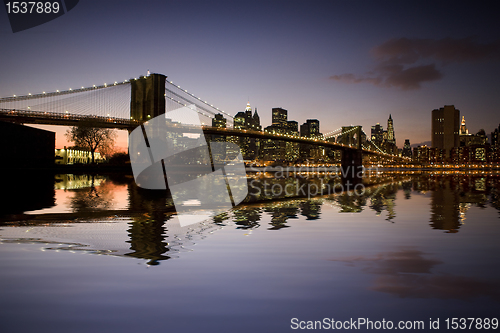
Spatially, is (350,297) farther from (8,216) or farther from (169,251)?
(8,216)

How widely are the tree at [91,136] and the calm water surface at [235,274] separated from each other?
42.0 metres

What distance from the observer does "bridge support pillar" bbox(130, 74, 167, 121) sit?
5012 cm

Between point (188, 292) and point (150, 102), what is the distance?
161 ft

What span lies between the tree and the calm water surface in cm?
4198

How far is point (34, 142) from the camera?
53156mm

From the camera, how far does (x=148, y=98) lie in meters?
50.6

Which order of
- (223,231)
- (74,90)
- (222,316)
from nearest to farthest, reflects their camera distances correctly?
(222,316), (223,231), (74,90)

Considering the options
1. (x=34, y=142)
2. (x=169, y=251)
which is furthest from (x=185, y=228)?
(x=34, y=142)

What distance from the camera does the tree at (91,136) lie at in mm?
48438
